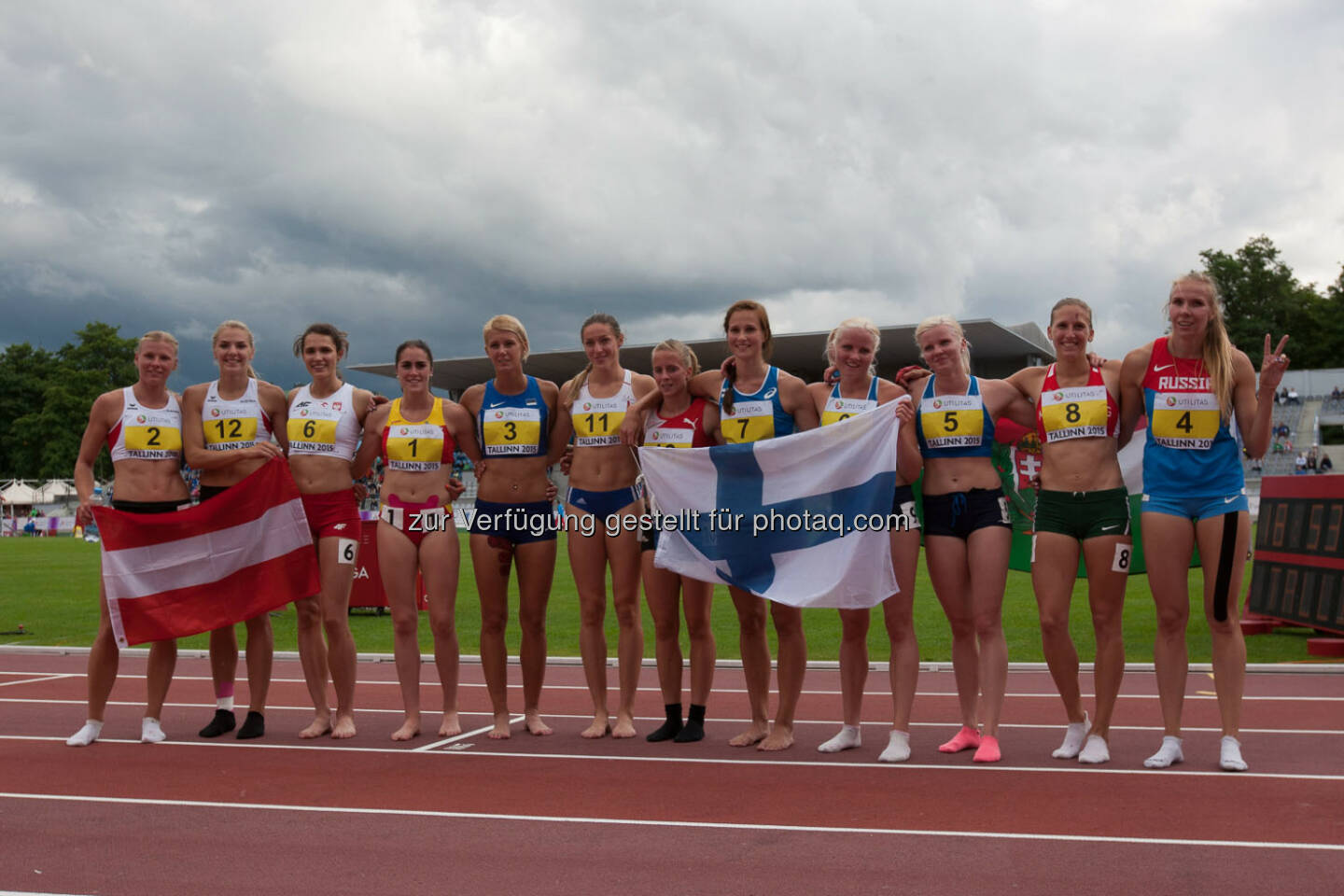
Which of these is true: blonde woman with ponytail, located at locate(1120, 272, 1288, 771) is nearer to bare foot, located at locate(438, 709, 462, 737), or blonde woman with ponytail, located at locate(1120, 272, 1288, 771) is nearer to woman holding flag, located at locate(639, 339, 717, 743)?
woman holding flag, located at locate(639, 339, 717, 743)

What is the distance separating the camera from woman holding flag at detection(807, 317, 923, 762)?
575 cm

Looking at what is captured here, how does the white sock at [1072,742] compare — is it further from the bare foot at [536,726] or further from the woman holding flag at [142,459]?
the woman holding flag at [142,459]

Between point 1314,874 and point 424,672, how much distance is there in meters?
7.64

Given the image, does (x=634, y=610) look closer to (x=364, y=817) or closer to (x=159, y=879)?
(x=364, y=817)

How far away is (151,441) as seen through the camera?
6.70 m

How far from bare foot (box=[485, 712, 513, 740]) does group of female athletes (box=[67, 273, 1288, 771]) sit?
0.02 metres

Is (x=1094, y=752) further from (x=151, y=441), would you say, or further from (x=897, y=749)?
(x=151, y=441)

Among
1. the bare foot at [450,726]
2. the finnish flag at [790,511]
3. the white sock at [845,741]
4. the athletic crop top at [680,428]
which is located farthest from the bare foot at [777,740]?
the bare foot at [450,726]

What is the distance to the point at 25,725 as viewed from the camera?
24.5ft

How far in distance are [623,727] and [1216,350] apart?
3.69m

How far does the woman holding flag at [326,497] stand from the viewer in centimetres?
665

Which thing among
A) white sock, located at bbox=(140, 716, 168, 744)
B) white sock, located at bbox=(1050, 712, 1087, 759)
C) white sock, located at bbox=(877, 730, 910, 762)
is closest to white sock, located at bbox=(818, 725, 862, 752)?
white sock, located at bbox=(877, 730, 910, 762)

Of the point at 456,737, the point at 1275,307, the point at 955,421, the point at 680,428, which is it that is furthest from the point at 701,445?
the point at 1275,307

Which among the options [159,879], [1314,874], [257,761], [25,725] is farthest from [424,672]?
[1314,874]
